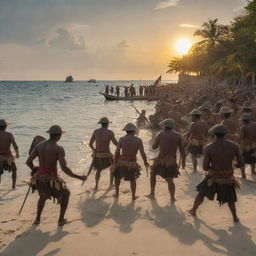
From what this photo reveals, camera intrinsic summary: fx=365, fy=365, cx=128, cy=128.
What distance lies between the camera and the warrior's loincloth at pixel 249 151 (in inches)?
391

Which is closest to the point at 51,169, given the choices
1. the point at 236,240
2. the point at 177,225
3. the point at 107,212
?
the point at 107,212

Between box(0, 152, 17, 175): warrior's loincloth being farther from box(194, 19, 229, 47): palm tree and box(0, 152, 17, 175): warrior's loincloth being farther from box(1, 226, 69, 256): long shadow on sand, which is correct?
box(194, 19, 229, 47): palm tree

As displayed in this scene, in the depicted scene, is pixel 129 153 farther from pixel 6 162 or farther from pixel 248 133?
pixel 248 133

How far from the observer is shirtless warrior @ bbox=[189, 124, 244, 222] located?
6.51m

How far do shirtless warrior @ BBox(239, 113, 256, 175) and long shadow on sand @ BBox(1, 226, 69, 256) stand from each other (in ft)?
18.5

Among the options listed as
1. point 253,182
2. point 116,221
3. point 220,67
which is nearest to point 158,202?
point 116,221

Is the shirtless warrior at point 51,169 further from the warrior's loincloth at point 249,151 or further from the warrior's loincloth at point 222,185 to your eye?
the warrior's loincloth at point 249,151

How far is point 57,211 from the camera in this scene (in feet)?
26.3

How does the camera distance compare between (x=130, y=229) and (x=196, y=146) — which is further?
(x=196, y=146)

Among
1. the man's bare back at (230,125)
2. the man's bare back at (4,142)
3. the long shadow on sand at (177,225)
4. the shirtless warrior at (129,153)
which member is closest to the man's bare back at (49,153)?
the shirtless warrior at (129,153)

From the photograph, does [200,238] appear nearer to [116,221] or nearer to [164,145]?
[116,221]

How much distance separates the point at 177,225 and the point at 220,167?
1349mm

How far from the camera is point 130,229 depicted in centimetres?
664

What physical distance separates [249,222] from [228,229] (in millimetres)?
578
